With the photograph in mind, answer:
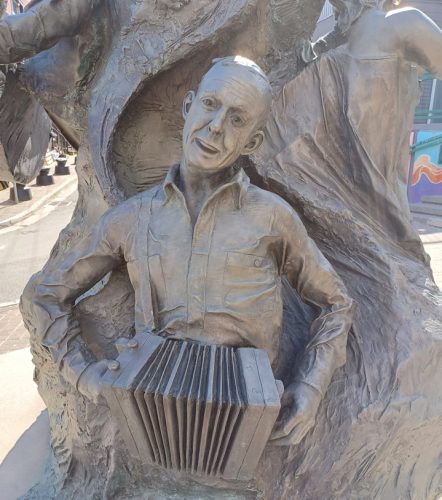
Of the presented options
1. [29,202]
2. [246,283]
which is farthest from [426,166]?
[246,283]

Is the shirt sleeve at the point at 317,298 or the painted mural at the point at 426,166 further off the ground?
the shirt sleeve at the point at 317,298

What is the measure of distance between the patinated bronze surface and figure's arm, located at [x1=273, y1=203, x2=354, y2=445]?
86 mm

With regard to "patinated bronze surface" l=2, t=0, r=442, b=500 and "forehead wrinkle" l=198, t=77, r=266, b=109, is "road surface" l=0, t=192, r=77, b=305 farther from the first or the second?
"forehead wrinkle" l=198, t=77, r=266, b=109

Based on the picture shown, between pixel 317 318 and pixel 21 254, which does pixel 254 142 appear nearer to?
pixel 317 318

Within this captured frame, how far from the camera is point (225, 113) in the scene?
4.55 feet

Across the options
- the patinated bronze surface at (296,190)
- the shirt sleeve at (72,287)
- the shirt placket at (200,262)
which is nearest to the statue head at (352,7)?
the patinated bronze surface at (296,190)

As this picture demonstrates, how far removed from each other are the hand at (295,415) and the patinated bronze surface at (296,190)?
5.6 inches

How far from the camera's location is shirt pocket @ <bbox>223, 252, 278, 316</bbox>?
1.56m

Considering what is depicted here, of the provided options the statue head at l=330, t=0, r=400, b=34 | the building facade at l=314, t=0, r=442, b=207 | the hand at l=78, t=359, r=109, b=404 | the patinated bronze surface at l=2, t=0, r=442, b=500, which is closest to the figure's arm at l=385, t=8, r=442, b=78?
the patinated bronze surface at l=2, t=0, r=442, b=500

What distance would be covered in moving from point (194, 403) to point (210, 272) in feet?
1.59

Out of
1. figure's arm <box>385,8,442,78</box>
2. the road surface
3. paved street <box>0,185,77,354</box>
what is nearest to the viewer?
figure's arm <box>385,8,442,78</box>

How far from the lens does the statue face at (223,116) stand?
54.3 inches

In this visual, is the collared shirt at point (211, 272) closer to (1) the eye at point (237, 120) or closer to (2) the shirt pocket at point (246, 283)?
(2) the shirt pocket at point (246, 283)

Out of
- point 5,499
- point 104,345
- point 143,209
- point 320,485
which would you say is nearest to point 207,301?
point 143,209
